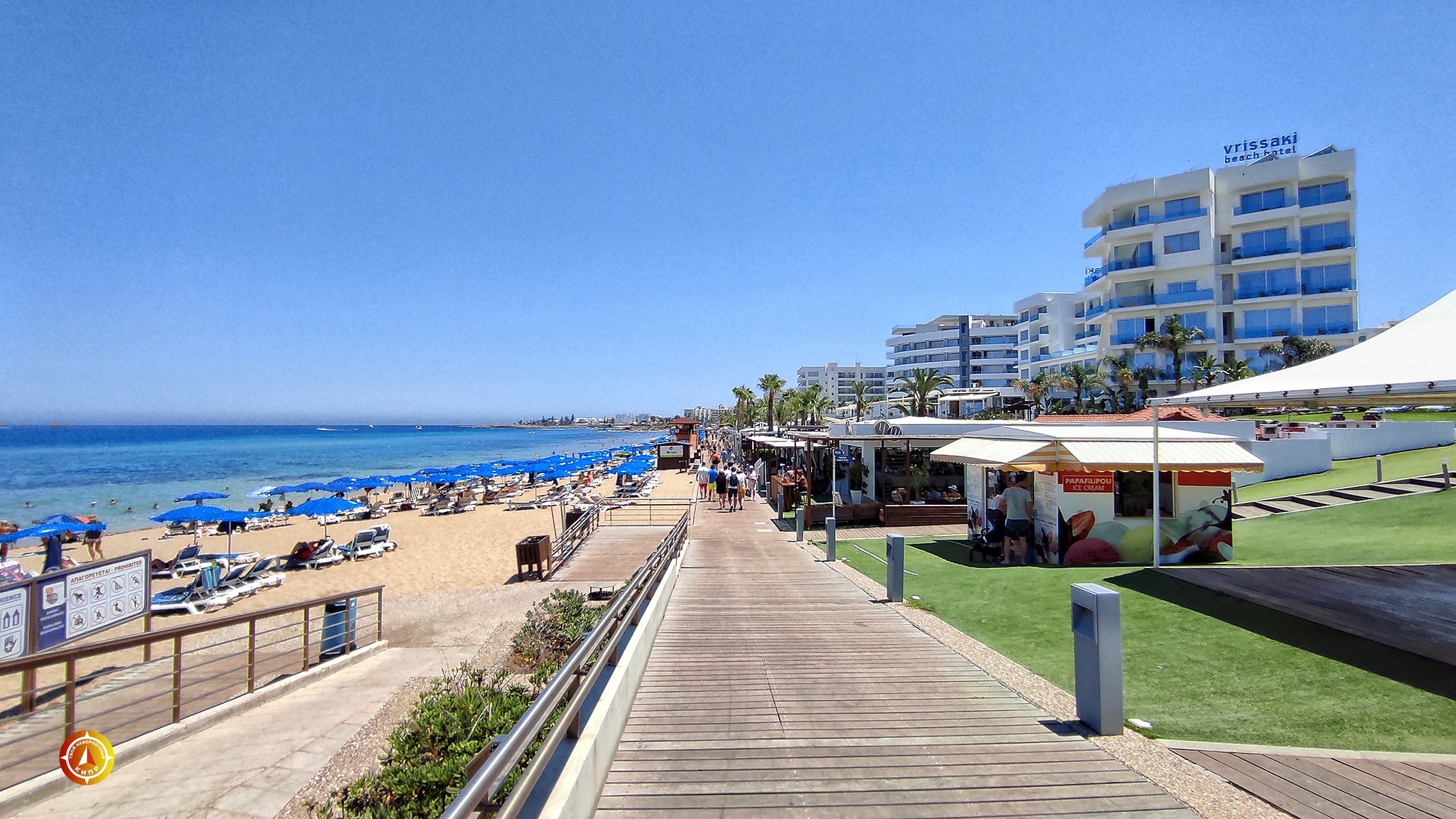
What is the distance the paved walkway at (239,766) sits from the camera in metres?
5.06

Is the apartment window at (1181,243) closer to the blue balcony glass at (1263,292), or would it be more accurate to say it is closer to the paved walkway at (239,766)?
the blue balcony glass at (1263,292)

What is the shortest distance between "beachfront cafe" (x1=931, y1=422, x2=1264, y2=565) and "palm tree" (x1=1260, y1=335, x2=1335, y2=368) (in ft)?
101

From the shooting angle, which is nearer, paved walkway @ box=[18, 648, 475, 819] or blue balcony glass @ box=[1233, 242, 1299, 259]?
paved walkway @ box=[18, 648, 475, 819]

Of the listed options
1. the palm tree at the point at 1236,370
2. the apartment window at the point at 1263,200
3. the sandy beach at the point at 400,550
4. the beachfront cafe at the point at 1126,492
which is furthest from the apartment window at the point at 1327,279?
the sandy beach at the point at 400,550

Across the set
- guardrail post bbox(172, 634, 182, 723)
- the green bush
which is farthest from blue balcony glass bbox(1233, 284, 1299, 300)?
guardrail post bbox(172, 634, 182, 723)

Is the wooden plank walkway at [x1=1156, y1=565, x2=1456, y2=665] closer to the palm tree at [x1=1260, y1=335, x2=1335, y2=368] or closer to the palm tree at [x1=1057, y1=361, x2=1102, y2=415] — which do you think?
Result: the palm tree at [x1=1260, y1=335, x2=1335, y2=368]

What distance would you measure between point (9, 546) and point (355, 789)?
38560mm

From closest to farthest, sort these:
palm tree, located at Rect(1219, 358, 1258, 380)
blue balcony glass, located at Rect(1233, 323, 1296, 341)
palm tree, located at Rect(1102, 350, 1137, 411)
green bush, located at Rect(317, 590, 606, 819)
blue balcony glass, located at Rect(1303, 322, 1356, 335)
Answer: green bush, located at Rect(317, 590, 606, 819) → palm tree, located at Rect(1219, 358, 1258, 380) → blue balcony glass, located at Rect(1303, 322, 1356, 335) → blue balcony glass, located at Rect(1233, 323, 1296, 341) → palm tree, located at Rect(1102, 350, 1137, 411)


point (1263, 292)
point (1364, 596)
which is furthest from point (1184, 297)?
point (1364, 596)

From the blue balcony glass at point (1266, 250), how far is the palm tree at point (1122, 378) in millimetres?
8942

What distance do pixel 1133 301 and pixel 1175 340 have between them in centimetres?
570

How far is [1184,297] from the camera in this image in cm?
4103

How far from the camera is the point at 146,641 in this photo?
19.6 ft

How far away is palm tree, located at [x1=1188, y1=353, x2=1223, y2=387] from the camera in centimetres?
3565
